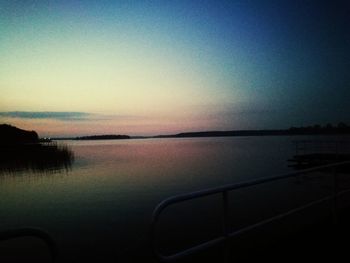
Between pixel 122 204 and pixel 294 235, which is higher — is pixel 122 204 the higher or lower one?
the lower one

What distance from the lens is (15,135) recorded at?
79.4 m

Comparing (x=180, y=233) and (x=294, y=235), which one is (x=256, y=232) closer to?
Result: (x=180, y=233)

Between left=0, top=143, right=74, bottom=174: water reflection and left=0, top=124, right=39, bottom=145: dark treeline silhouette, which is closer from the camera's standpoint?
left=0, top=143, right=74, bottom=174: water reflection

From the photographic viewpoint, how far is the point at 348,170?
952 inches

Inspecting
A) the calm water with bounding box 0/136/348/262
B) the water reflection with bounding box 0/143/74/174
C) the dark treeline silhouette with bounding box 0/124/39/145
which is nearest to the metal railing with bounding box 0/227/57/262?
the calm water with bounding box 0/136/348/262

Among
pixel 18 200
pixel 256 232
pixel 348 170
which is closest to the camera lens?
pixel 256 232

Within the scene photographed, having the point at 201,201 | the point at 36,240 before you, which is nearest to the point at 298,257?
the point at 36,240

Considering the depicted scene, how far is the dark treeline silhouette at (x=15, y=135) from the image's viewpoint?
74.4 m

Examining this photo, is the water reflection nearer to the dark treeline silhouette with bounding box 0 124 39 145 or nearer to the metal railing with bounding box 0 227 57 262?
the dark treeline silhouette with bounding box 0 124 39 145


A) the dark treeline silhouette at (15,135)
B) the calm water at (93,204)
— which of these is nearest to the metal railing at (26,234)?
the calm water at (93,204)

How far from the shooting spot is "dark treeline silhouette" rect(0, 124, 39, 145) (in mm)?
74375

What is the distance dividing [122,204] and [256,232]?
32.6 feet

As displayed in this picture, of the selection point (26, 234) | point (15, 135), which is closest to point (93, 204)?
point (26, 234)

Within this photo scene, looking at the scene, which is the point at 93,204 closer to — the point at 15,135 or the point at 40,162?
the point at 40,162
